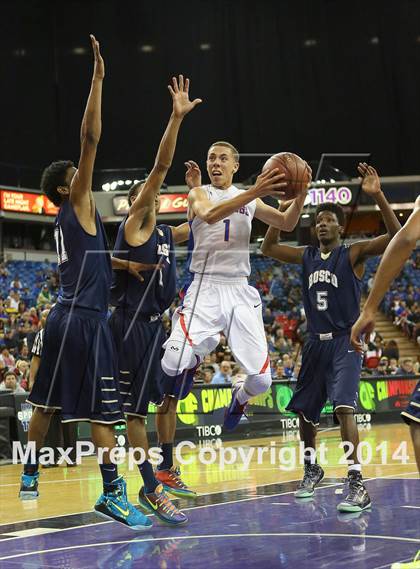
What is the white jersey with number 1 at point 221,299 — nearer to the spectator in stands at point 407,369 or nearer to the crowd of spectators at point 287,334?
the crowd of spectators at point 287,334

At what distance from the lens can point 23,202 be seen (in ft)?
101

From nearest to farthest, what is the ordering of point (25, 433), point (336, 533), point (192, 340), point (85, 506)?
point (336, 533), point (192, 340), point (85, 506), point (25, 433)

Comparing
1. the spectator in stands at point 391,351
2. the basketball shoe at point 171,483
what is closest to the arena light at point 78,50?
the spectator in stands at point 391,351

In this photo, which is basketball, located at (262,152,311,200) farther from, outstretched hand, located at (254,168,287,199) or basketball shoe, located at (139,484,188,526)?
basketball shoe, located at (139,484,188,526)

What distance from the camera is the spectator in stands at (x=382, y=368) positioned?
17781 millimetres

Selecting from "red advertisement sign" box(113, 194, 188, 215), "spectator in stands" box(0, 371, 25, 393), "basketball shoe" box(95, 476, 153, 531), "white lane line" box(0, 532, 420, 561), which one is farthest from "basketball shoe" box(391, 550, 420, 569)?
"red advertisement sign" box(113, 194, 188, 215)

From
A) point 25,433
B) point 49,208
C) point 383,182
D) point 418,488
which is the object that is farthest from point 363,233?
point 418,488

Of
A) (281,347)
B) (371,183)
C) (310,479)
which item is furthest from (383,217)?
(281,347)

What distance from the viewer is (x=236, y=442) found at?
43.8 ft

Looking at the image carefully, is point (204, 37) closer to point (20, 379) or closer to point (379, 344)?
point (379, 344)

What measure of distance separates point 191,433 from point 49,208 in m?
20.1

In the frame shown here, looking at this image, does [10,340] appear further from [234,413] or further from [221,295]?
[221,295]

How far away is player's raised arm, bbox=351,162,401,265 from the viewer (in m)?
5.74

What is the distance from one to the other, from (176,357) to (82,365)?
878 millimetres
